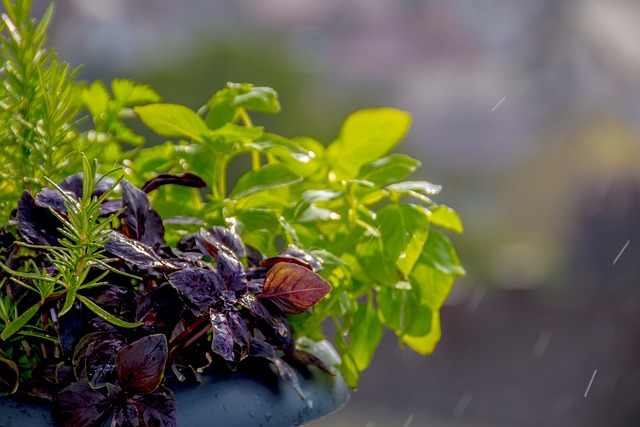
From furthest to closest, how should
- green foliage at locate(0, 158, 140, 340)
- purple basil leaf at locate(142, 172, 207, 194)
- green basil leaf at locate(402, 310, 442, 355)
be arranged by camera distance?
green basil leaf at locate(402, 310, 442, 355)
purple basil leaf at locate(142, 172, 207, 194)
green foliage at locate(0, 158, 140, 340)

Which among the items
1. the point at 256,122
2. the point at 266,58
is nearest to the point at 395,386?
the point at 256,122

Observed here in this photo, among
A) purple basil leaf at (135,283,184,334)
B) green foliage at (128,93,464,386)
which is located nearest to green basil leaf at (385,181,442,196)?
green foliage at (128,93,464,386)

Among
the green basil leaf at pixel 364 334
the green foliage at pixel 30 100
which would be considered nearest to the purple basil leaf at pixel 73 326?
the green foliage at pixel 30 100

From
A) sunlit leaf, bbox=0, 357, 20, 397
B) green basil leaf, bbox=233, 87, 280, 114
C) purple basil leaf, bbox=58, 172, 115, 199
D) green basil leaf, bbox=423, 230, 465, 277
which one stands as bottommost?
sunlit leaf, bbox=0, 357, 20, 397

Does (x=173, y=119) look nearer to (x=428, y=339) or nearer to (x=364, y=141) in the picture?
(x=364, y=141)

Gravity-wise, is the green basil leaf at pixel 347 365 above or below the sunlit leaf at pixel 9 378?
below

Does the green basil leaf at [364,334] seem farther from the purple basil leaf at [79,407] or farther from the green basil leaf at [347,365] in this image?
the purple basil leaf at [79,407]

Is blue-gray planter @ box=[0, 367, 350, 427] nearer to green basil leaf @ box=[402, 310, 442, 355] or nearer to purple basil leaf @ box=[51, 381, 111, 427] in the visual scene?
purple basil leaf @ box=[51, 381, 111, 427]
